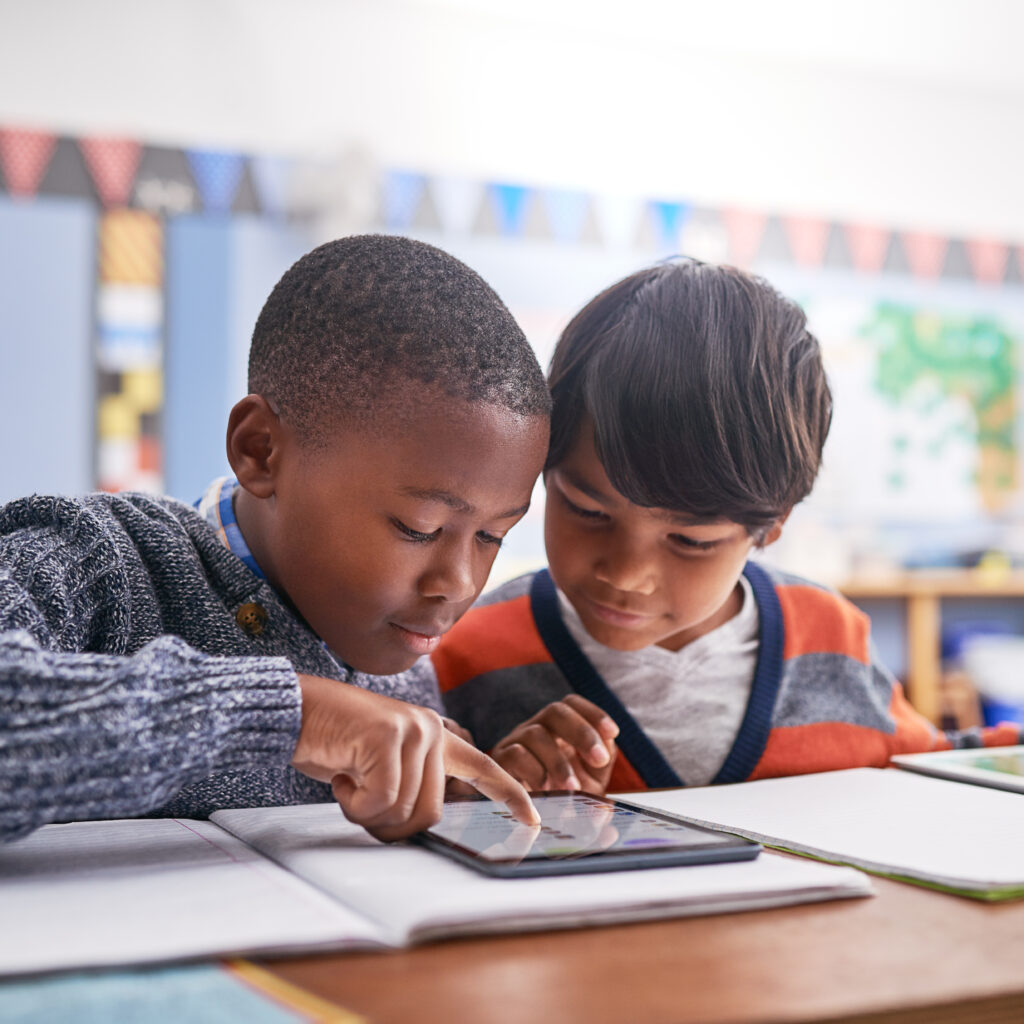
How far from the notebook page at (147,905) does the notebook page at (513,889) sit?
0.01 metres

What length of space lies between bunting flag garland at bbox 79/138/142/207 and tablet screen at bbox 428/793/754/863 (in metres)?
2.82

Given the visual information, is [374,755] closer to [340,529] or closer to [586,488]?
[340,529]

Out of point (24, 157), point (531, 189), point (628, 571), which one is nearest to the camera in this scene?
point (628, 571)

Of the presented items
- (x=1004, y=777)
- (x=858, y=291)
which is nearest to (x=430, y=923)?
(x=1004, y=777)

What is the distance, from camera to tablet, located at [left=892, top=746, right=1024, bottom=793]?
2.41 ft

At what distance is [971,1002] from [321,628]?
50 cm

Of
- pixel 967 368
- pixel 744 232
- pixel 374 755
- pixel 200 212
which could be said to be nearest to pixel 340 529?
pixel 374 755

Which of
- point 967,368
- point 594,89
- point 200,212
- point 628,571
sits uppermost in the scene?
point 594,89

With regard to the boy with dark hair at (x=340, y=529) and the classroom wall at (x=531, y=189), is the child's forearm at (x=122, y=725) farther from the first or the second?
the classroom wall at (x=531, y=189)

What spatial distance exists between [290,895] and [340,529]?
31 centimetres

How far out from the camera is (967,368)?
151 inches

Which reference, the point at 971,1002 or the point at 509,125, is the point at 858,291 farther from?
the point at 971,1002

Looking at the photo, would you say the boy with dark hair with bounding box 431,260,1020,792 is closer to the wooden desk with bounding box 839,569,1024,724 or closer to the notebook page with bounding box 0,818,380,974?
the notebook page with bounding box 0,818,380,974

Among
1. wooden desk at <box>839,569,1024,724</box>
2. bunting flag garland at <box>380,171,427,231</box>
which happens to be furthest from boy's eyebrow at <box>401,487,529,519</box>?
wooden desk at <box>839,569,1024,724</box>
